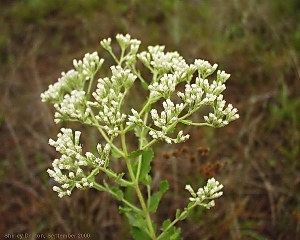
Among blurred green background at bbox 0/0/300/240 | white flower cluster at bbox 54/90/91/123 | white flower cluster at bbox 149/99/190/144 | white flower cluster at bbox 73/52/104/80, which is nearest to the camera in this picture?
white flower cluster at bbox 149/99/190/144

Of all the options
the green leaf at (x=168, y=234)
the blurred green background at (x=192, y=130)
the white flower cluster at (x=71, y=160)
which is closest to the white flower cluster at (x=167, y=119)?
the white flower cluster at (x=71, y=160)

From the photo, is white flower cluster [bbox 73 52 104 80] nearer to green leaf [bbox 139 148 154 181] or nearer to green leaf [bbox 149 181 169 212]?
green leaf [bbox 139 148 154 181]

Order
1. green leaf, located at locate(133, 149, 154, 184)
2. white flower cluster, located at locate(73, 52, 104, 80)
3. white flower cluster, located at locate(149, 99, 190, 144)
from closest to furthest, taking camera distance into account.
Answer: white flower cluster, located at locate(149, 99, 190, 144), green leaf, located at locate(133, 149, 154, 184), white flower cluster, located at locate(73, 52, 104, 80)

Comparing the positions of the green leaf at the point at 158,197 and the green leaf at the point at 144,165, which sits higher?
the green leaf at the point at 144,165

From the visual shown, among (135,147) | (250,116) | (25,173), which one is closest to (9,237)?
(25,173)

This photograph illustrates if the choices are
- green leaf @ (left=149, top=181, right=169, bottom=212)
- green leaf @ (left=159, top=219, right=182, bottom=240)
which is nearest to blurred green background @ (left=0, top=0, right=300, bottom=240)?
green leaf @ (left=149, top=181, right=169, bottom=212)

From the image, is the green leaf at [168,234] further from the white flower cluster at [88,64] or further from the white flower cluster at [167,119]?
the white flower cluster at [88,64]

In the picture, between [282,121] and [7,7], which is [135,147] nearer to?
[282,121]

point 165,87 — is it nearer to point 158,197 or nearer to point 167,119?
point 167,119
